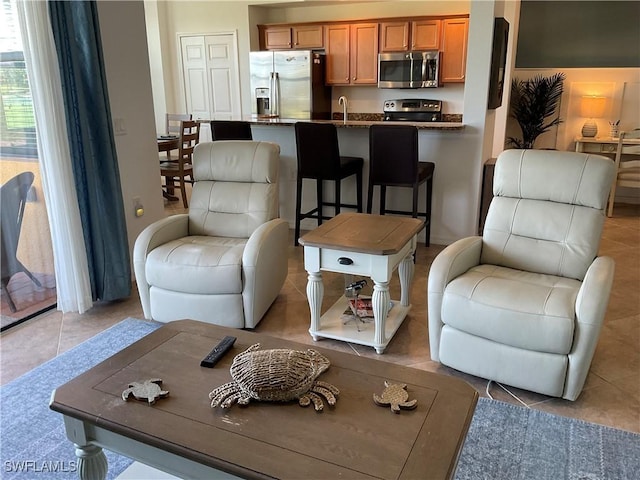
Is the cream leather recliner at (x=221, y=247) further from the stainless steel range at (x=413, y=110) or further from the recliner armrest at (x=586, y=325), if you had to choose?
the stainless steel range at (x=413, y=110)

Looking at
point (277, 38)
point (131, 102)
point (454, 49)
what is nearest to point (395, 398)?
point (131, 102)

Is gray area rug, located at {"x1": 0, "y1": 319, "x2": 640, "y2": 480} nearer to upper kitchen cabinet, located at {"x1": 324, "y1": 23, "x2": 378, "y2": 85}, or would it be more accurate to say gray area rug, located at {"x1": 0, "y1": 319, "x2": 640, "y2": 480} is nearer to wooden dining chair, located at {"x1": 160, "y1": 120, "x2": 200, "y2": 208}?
wooden dining chair, located at {"x1": 160, "y1": 120, "x2": 200, "y2": 208}

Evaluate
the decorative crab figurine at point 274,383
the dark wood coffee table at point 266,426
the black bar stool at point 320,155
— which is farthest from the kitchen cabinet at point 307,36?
the decorative crab figurine at point 274,383

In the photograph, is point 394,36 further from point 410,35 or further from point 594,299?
point 594,299

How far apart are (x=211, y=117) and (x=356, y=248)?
618cm

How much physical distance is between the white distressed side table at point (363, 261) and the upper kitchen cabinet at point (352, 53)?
4.65 metres

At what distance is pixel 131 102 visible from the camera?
355 cm

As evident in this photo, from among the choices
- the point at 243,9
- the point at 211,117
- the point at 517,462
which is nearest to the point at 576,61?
the point at 243,9

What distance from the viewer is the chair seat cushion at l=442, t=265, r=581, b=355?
7.06 ft

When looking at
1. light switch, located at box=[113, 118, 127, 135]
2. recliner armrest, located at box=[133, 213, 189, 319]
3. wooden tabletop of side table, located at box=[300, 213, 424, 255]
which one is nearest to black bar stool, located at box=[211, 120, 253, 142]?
light switch, located at box=[113, 118, 127, 135]

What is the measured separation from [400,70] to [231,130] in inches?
132

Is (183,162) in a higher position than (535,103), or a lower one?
lower

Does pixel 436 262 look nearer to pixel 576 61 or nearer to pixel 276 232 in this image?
pixel 276 232

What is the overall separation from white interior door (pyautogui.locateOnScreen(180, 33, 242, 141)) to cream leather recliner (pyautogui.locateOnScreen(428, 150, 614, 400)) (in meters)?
5.76
